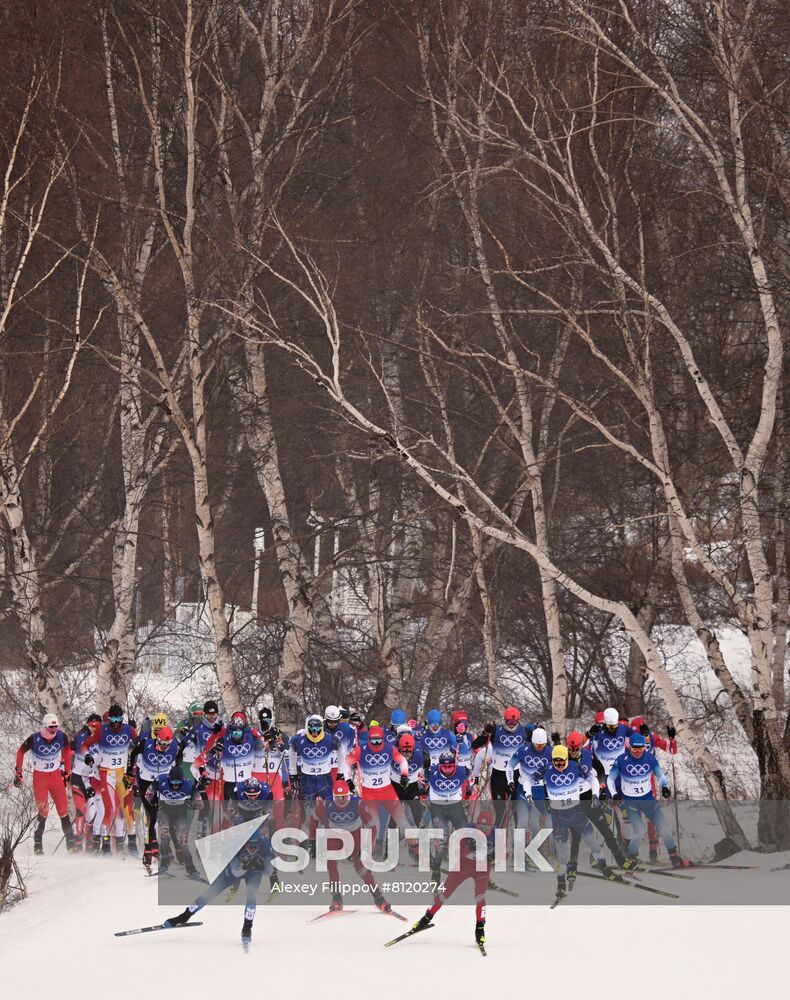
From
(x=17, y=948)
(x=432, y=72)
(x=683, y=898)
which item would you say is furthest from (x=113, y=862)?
(x=432, y=72)

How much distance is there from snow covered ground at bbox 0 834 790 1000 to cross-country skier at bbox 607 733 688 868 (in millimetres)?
1671

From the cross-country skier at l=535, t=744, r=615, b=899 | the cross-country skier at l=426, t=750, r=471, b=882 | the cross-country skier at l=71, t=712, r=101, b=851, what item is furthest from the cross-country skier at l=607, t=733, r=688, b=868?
the cross-country skier at l=71, t=712, r=101, b=851

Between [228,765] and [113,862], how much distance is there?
7.85 feet

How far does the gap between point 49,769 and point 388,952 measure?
626cm

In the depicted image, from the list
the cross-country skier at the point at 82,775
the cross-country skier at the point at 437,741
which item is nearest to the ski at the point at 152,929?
the cross-country skier at the point at 437,741

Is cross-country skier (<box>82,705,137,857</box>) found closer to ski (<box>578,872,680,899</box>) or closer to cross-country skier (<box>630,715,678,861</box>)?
ski (<box>578,872,680,899</box>)

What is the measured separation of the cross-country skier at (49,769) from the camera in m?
14.6

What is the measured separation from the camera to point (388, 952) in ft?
33.8

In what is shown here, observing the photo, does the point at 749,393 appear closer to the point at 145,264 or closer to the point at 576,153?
the point at 576,153

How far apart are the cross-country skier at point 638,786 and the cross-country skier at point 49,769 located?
265 inches

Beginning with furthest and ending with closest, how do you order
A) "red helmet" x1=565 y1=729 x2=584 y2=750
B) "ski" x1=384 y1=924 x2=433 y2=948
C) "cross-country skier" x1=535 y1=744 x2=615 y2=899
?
"red helmet" x1=565 y1=729 x2=584 y2=750 < "cross-country skier" x1=535 y1=744 x2=615 y2=899 < "ski" x1=384 y1=924 x2=433 y2=948

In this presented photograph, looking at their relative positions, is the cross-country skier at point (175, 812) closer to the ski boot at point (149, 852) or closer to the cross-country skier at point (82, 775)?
the ski boot at point (149, 852)

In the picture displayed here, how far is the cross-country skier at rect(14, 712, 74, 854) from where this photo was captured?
47.8ft

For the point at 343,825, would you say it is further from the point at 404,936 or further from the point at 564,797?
the point at 564,797
